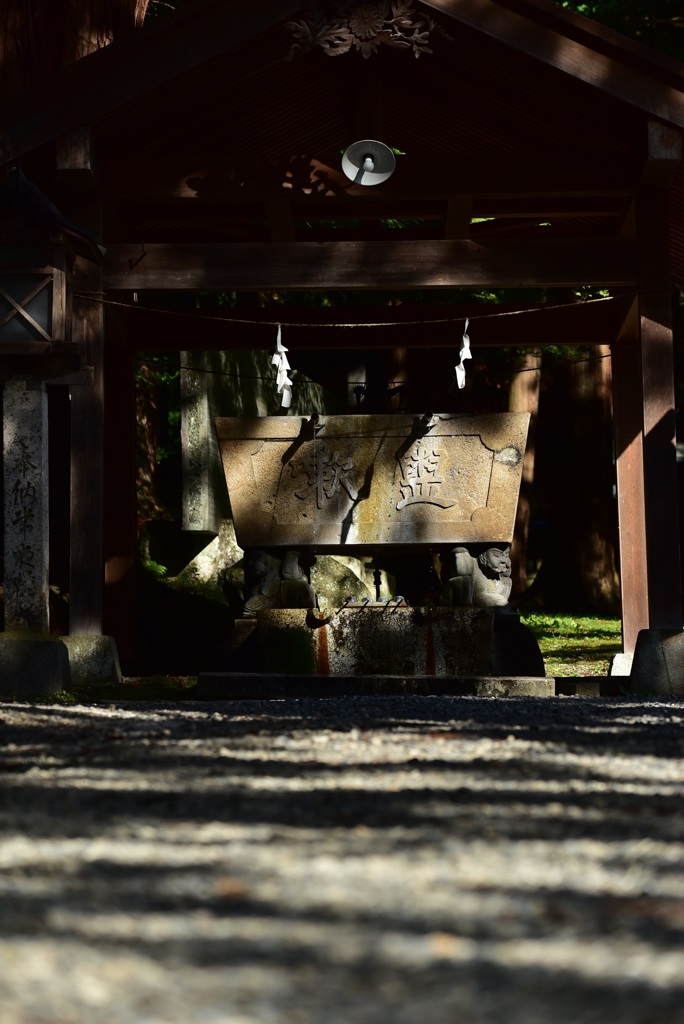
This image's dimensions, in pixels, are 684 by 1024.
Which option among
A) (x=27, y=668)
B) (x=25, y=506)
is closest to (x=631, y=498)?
(x=25, y=506)

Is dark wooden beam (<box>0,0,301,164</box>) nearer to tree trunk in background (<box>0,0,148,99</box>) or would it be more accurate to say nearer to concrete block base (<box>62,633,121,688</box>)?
tree trunk in background (<box>0,0,148,99</box>)

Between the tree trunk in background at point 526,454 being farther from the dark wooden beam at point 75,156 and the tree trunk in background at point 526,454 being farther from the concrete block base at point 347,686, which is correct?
the dark wooden beam at point 75,156

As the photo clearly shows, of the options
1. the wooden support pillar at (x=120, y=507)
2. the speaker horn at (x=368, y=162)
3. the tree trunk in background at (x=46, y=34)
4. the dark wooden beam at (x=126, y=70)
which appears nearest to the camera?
the dark wooden beam at (x=126, y=70)

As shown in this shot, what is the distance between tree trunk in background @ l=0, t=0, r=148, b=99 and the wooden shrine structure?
1.92m

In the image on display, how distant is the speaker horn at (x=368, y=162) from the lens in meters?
8.75

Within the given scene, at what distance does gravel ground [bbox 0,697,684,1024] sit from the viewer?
1.91 meters

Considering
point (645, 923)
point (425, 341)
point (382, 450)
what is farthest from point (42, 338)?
point (645, 923)

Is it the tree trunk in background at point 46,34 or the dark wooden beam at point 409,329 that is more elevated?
the tree trunk in background at point 46,34

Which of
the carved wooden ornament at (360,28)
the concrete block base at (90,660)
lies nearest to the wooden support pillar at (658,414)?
the carved wooden ornament at (360,28)

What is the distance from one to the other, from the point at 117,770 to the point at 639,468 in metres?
7.35

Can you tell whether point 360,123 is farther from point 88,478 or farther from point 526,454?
point 526,454

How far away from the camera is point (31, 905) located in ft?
8.02

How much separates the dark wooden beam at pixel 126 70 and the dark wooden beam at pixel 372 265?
3.19ft

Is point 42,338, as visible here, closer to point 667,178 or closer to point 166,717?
point 166,717
